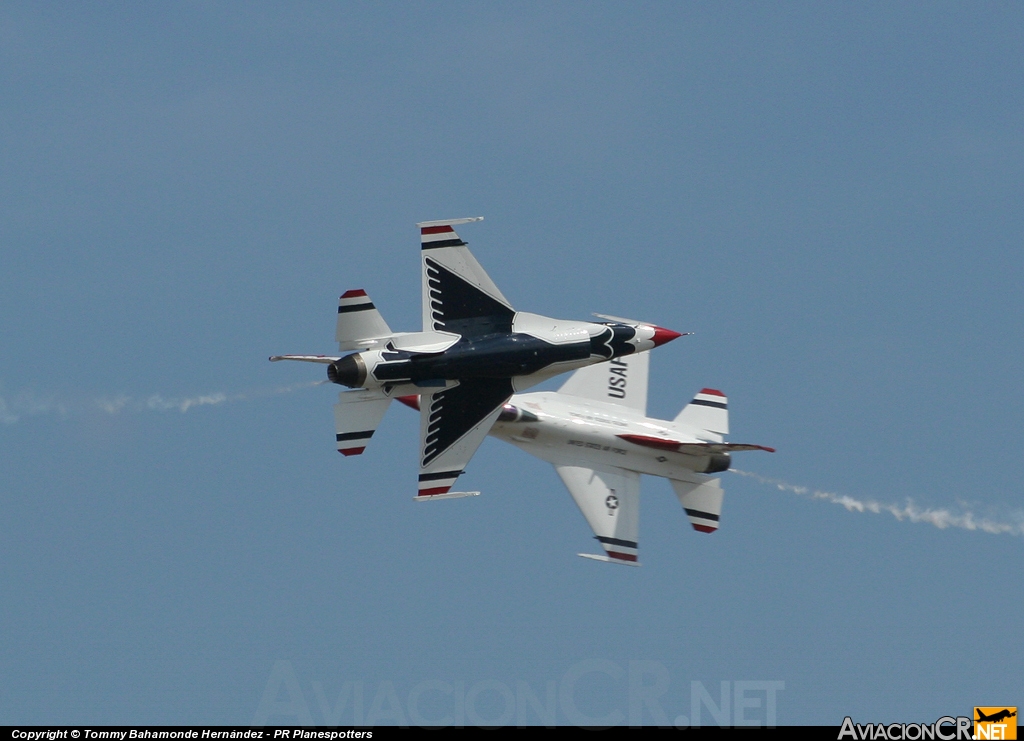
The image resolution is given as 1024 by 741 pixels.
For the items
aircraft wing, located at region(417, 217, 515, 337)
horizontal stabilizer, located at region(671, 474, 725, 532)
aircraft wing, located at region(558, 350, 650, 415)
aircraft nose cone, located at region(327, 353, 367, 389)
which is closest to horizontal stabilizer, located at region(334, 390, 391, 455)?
aircraft nose cone, located at region(327, 353, 367, 389)

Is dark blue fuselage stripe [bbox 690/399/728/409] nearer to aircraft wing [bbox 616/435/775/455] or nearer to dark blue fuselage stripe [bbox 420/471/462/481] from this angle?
aircraft wing [bbox 616/435/775/455]

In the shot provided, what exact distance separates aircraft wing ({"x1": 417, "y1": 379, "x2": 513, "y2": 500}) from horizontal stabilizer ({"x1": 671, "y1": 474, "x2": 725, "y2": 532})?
Answer: 8563 millimetres

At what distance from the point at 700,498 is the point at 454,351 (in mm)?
11599

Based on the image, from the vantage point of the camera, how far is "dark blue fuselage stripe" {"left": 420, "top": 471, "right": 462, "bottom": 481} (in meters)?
56.0

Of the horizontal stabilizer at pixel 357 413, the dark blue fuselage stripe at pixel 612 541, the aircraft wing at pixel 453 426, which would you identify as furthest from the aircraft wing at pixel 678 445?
the horizontal stabilizer at pixel 357 413

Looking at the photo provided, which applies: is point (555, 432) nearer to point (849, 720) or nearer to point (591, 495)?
point (591, 495)

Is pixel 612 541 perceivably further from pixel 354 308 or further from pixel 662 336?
pixel 354 308

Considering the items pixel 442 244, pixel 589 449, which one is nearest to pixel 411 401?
pixel 442 244

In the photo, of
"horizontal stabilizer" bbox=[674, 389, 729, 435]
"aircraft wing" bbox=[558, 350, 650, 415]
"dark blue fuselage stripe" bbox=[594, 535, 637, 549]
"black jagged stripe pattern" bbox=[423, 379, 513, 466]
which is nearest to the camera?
"black jagged stripe pattern" bbox=[423, 379, 513, 466]

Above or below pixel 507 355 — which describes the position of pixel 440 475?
below

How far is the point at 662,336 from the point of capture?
5709 cm

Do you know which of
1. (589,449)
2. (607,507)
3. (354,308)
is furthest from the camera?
(589,449)

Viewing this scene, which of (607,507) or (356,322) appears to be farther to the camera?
(607,507)

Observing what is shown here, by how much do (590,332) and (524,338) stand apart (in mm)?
2002
